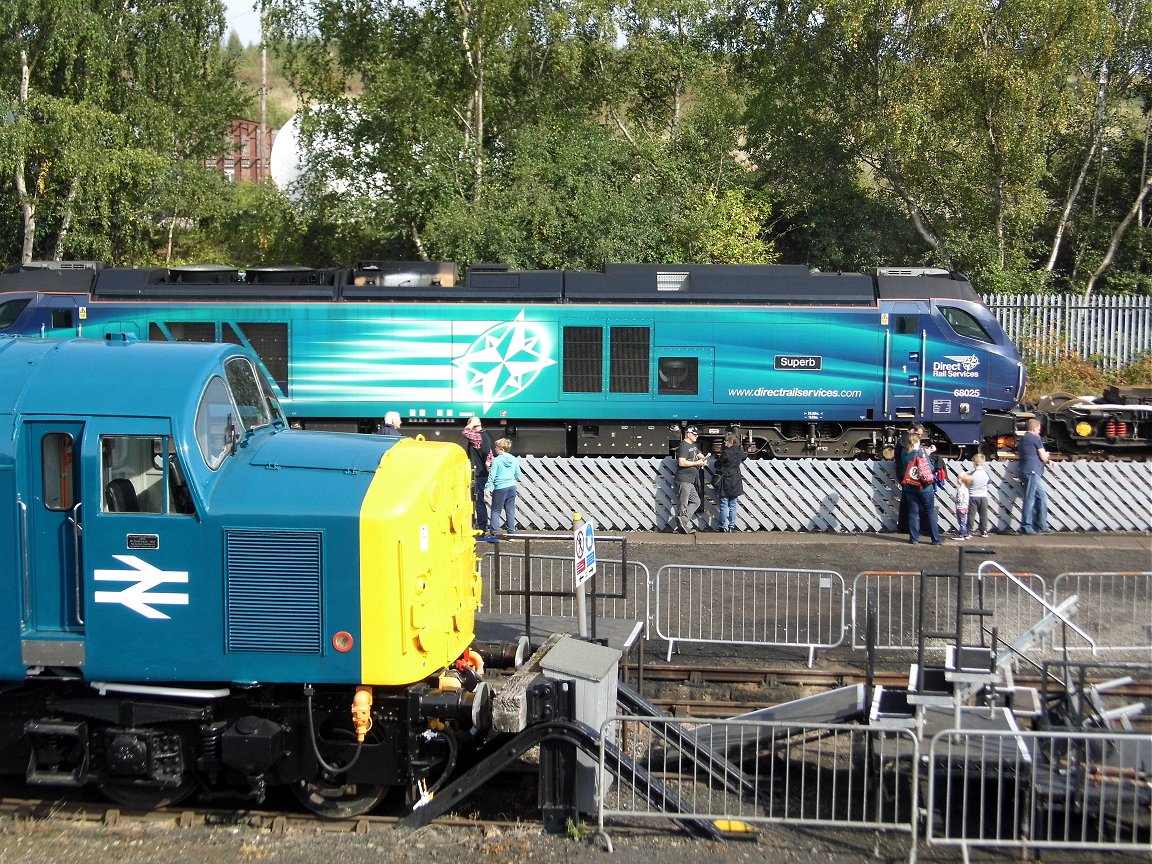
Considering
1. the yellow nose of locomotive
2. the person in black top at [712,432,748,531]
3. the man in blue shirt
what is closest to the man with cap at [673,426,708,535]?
the person in black top at [712,432,748,531]

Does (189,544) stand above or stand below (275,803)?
above

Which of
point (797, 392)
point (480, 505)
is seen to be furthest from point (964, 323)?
point (480, 505)

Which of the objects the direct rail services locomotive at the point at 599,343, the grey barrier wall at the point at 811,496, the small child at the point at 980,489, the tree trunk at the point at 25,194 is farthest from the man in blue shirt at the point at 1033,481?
the tree trunk at the point at 25,194

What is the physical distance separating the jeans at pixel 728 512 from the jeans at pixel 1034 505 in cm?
412

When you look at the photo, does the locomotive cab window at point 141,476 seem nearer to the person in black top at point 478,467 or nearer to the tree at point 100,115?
the person in black top at point 478,467

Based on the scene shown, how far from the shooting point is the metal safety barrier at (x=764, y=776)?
293 inches

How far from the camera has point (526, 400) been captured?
19500 mm

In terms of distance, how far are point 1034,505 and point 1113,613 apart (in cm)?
494

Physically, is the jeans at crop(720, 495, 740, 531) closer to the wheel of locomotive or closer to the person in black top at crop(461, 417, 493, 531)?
the person in black top at crop(461, 417, 493, 531)

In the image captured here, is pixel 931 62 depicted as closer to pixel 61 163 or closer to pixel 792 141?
pixel 792 141

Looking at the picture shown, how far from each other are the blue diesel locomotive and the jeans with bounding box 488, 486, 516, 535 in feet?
28.5

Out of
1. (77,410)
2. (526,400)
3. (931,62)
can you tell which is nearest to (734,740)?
(77,410)

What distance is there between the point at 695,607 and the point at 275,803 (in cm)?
586

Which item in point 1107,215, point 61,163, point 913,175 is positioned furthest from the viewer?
point 1107,215
